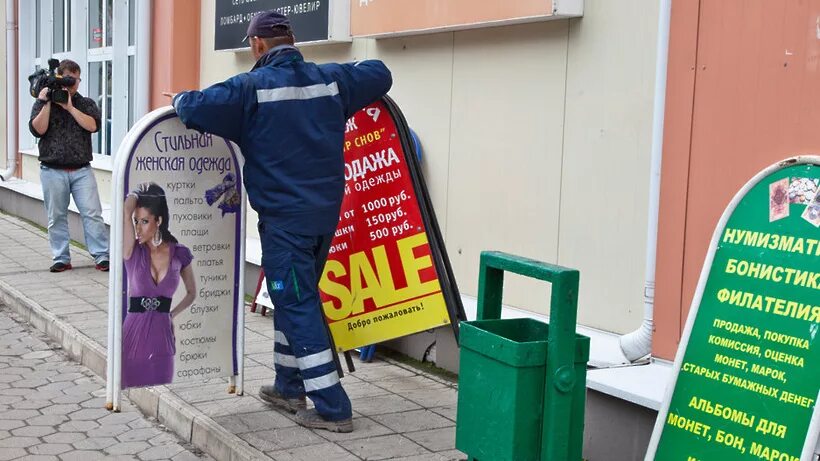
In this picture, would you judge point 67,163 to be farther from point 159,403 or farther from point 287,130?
point 287,130

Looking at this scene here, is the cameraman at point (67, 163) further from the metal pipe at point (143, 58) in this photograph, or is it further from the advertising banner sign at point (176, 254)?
the advertising banner sign at point (176, 254)

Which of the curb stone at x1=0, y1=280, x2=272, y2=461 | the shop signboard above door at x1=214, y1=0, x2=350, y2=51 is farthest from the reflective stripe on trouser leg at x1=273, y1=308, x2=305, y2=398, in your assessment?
the shop signboard above door at x1=214, y1=0, x2=350, y2=51

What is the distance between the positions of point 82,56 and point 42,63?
1.80 meters

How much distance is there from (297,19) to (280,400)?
3.77 meters

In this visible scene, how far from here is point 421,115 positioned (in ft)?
22.5

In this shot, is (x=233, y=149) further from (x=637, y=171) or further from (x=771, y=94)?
(x=771, y=94)

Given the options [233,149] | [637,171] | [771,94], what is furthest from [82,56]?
[771,94]

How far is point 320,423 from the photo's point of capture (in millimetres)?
4973

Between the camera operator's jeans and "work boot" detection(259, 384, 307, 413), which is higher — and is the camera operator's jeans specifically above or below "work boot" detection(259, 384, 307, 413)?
above

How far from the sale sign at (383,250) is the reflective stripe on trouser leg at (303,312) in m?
0.72

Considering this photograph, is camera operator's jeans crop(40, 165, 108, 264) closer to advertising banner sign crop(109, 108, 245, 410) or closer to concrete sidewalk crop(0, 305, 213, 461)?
concrete sidewalk crop(0, 305, 213, 461)

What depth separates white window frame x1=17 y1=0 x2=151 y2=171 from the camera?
11180mm

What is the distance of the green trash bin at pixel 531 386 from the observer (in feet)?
11.8

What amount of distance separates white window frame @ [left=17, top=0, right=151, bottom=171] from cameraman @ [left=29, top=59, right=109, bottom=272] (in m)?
1.47
